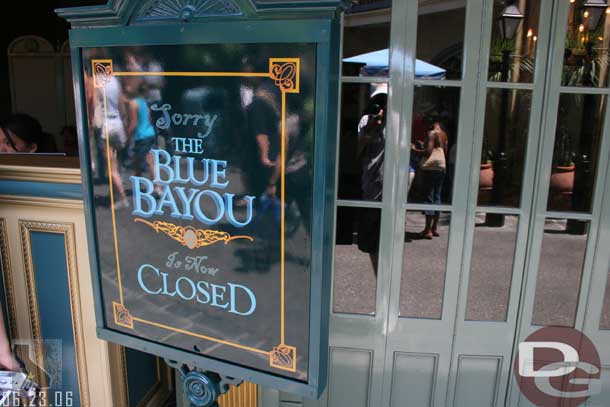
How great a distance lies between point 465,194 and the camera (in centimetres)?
195

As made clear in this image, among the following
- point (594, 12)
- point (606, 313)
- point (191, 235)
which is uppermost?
point (594, 12)

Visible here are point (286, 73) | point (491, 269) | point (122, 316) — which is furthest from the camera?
point (491, 269)

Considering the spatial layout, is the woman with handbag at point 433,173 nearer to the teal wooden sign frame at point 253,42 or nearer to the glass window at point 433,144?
the glass window at point 433,144

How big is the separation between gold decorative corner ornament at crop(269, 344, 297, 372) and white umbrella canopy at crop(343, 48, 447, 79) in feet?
3.82

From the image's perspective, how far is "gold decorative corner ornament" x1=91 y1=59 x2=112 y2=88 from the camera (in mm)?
1342

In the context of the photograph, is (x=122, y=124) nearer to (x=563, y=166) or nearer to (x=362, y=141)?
(x=362, y=141)

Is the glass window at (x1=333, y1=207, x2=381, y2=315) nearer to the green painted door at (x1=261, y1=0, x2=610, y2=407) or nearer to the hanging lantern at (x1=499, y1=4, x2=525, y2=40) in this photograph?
the green painted door at (x1=261, y1=0, x2=610, y2=407)

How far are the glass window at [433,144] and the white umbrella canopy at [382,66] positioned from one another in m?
0.05

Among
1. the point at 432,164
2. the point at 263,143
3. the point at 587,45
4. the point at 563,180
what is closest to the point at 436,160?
the point at 432,164

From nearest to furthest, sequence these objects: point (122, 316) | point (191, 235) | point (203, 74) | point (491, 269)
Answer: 1. point (203, 74)
2. point (191, 235)
3. point (122, 316)
4. point (491, 269)

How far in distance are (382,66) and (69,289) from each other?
1.59 metres

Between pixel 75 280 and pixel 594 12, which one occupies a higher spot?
pixel 594 12

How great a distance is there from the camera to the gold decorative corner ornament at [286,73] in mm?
1094

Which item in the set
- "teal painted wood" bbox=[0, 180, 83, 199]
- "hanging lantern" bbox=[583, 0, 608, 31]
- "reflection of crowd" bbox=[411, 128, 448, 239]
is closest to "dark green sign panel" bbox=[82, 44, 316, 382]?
"teal painted wood" bbox=[0, 180, 83, 199]
